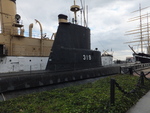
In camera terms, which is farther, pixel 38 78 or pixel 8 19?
pixel 8 19

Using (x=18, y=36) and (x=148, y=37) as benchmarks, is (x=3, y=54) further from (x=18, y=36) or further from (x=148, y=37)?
(x=148, y=37)

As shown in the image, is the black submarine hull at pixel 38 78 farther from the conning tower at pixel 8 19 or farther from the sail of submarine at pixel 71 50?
the conning tower at pixel 8 19

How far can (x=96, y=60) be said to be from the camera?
11.9 meters

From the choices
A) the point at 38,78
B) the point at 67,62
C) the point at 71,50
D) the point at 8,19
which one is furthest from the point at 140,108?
the point at 8,19

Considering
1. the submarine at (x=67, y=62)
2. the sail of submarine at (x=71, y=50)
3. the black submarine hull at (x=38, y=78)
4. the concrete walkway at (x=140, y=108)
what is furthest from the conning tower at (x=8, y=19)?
the concrete walkway at (x=140, y=108)

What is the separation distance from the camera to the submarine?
7.45 metres

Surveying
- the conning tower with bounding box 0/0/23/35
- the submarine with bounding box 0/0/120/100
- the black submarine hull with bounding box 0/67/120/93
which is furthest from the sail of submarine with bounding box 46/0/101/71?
the conning tower with bounding box 0/0/23/35

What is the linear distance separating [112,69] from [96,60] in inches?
103

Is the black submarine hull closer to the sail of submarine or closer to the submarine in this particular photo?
the submarine

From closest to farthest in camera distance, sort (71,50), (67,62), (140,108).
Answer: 1. (140,108)
2. (67,62)
3. (71,50)

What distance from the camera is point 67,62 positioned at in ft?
31.4

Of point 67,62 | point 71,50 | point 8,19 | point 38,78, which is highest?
point 8,19

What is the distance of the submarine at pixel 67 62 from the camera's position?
745 cm

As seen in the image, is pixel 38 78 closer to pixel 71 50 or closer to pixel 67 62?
pixel 67 62
